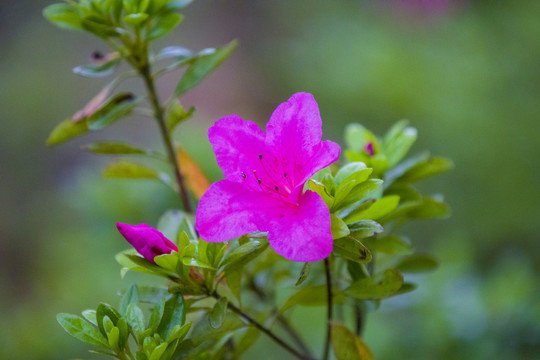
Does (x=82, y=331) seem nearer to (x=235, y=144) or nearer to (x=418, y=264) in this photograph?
(x=235, y=144)

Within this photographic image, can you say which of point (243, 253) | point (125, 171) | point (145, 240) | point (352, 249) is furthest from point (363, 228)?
point (125, 171)

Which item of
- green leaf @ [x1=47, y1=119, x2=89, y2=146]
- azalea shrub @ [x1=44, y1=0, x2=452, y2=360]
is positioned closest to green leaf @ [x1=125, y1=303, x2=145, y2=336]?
azalea shrub @ [x1=44, y1=0, x2=452, y2=360]

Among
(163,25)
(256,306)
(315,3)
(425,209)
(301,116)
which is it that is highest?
(315,3)

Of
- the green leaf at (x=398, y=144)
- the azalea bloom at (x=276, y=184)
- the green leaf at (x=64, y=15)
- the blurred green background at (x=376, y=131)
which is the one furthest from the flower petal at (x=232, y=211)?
the blurred green background at (x=376, y=131)

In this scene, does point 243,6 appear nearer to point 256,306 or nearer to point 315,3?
point 315,3

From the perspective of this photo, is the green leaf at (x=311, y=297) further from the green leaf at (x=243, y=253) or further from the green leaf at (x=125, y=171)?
the green leaf at (x=125, y=171)

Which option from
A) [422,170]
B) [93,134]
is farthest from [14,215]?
[422,170]
